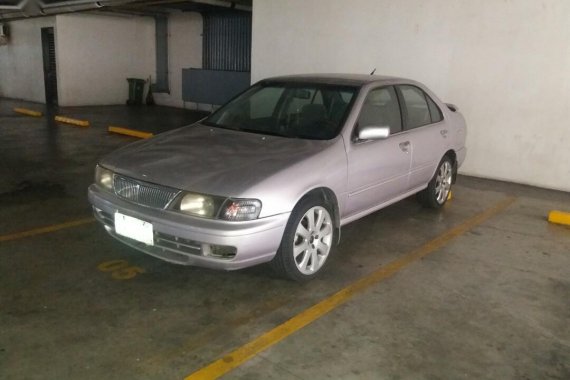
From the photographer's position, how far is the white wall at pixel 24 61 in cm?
1505

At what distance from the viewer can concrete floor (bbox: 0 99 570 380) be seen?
2457 mm

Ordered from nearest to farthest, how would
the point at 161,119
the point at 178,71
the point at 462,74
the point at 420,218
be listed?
the point at 420,218
the point at 462,74
the point at 161,119
the point at 178,71

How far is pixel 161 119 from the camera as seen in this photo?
11992 mm

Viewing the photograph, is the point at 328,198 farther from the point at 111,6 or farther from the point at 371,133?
the point at 111,6

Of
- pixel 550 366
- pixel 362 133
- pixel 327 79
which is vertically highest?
pixel 327 79

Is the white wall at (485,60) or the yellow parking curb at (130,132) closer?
the white wall at (485,60)

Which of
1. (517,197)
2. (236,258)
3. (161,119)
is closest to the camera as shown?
(236,258)

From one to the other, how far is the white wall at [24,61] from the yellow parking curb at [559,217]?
14.1 metres

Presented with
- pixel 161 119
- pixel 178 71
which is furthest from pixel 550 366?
pixel 178 71

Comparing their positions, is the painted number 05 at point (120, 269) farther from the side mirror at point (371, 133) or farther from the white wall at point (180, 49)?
the white wall at point (180, 49)

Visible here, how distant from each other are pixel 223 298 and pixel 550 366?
1.91m

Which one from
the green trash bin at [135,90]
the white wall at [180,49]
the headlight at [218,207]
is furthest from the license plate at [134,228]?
the green trash bin at [135,90]

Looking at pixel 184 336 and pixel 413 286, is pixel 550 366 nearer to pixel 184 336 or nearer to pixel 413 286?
pixel 413 286

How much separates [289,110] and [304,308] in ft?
5.59
